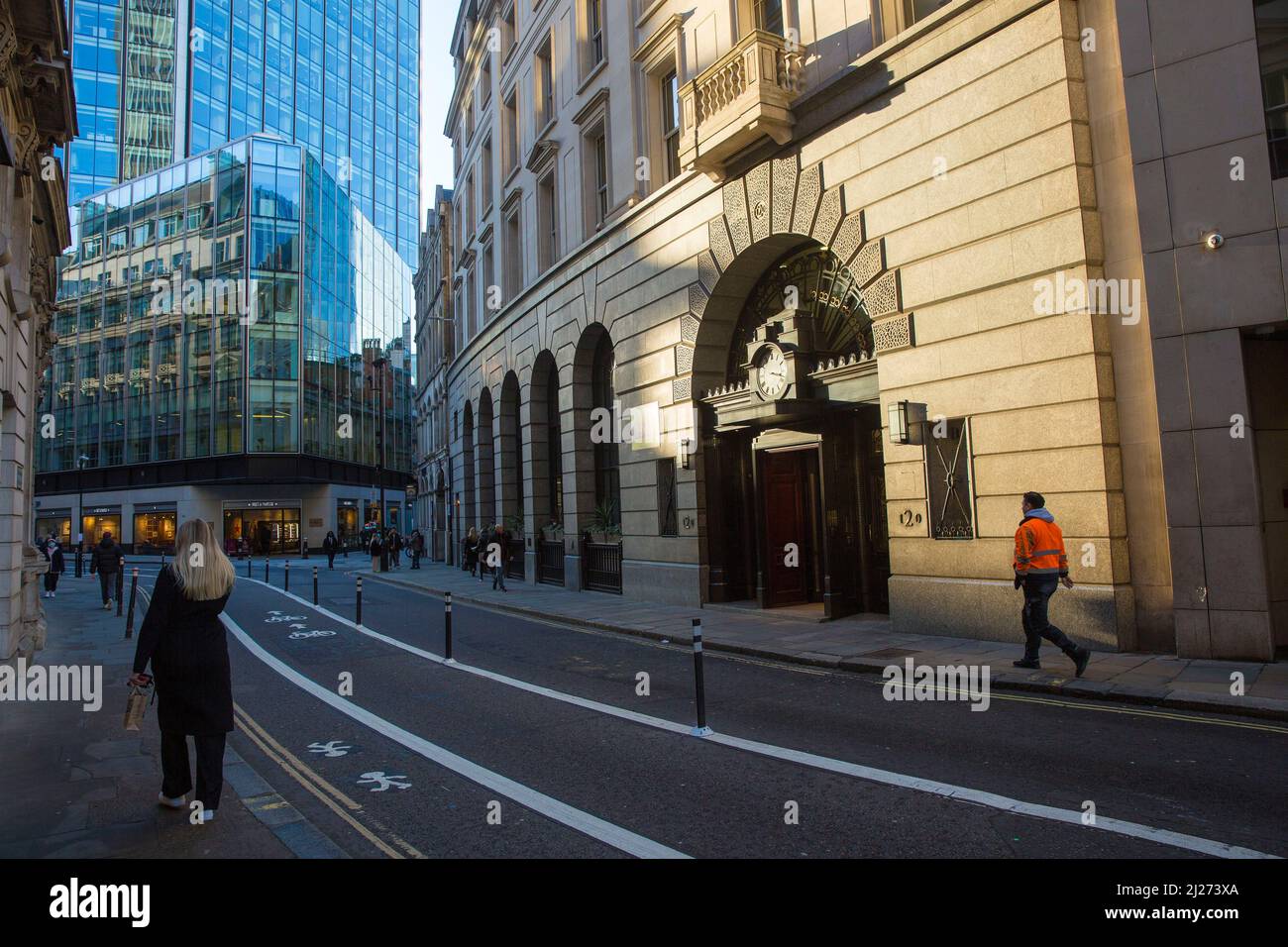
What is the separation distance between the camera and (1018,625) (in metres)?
10.1

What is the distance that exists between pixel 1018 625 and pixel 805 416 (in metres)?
5.31

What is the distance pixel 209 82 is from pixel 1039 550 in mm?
77212

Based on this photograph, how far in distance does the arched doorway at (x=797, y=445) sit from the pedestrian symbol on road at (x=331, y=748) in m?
8.78

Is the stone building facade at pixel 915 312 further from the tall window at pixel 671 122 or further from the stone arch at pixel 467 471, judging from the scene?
the stone arch at pixel 467 471

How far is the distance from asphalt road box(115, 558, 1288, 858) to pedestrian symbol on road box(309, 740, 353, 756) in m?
0.03

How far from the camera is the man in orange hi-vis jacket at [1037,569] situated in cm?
833

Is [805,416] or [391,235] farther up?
[391,235]

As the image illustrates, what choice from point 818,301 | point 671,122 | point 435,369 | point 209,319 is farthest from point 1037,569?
point 209,319

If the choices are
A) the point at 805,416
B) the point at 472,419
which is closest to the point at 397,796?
the point at 805,416

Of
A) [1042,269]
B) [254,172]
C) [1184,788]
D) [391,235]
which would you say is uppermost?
[391,235]

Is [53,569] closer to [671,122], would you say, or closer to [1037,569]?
[671,122]

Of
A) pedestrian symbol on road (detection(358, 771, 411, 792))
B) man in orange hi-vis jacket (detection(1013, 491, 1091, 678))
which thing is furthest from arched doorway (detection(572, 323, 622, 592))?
pedestrian symbol on road (detection(358, 771, 411, 792))

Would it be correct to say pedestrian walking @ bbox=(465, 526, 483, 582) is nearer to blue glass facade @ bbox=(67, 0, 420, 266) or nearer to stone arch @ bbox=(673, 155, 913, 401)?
stone arch @ bbox=(673, 155, 913, 401)
